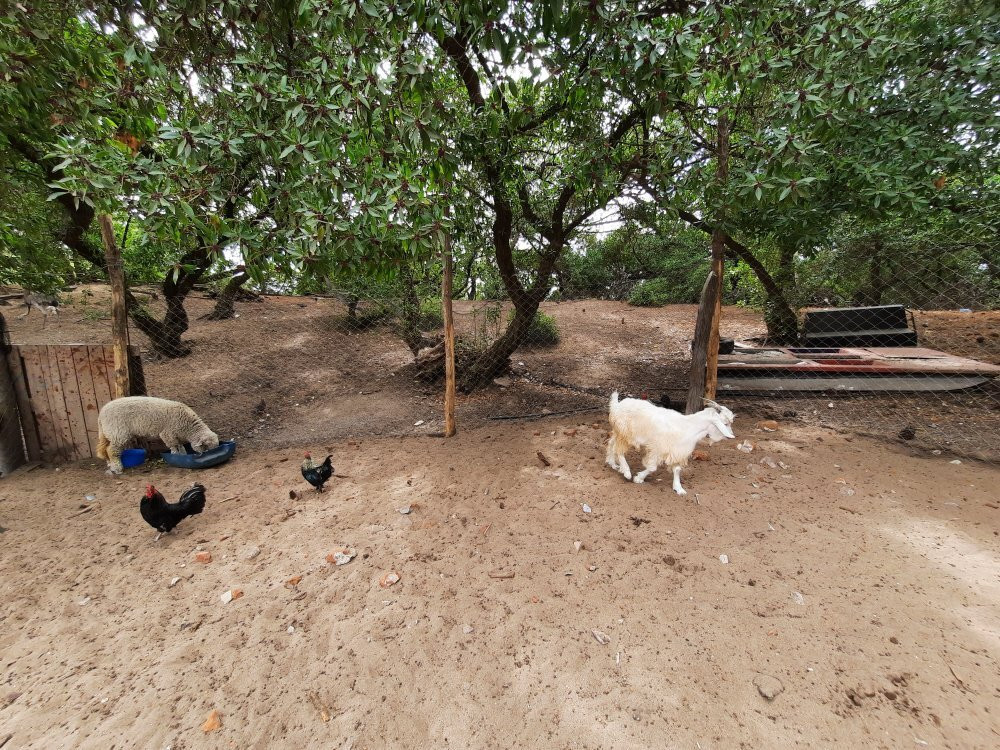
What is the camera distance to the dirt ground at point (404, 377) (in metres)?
5.07

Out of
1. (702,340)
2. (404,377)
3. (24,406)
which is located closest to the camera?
(24,406)

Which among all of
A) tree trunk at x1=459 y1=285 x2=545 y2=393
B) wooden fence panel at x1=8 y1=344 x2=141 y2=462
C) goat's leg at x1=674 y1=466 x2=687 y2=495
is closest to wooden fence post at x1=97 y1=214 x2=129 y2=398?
wooden fence panel at x1=8 y1=344 x2=141 y2=462

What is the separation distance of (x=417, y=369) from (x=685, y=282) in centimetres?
882

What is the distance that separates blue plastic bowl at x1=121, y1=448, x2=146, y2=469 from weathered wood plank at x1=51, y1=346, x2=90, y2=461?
23.5 inches

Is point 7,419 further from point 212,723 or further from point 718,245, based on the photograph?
point 718,245

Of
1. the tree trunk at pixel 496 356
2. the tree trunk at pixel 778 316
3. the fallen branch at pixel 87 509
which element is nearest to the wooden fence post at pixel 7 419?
the fallen branch at pixel 87 509

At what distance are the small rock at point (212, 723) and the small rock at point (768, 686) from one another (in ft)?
8.19

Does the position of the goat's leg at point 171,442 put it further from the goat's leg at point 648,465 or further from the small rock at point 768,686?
the small rock at point 768,686

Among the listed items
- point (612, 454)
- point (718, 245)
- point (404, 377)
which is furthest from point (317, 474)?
point (718, 245)

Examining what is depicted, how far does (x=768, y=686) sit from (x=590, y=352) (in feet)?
24.1

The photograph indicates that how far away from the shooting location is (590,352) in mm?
8867

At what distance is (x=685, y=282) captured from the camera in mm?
11734

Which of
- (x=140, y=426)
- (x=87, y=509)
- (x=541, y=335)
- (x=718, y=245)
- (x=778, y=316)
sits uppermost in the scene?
(x=718, y=245)

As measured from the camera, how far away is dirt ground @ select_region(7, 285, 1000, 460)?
5070 millimetres
